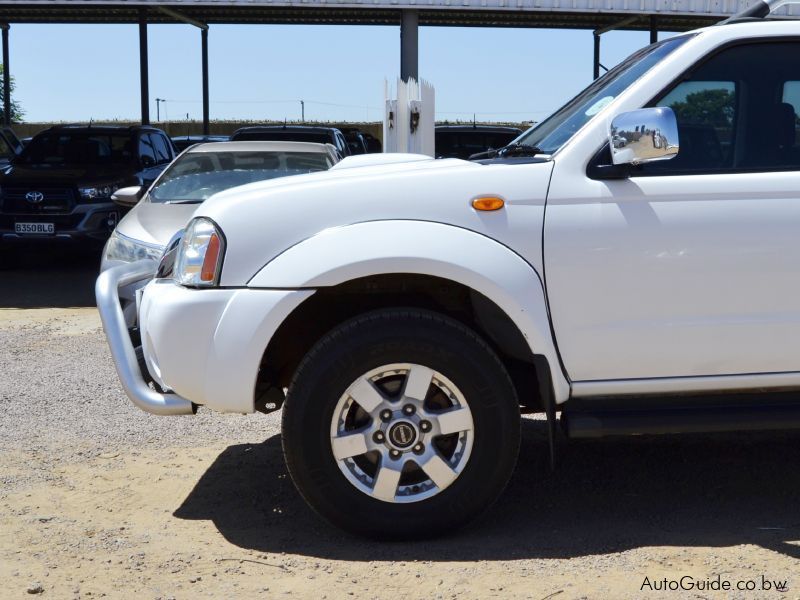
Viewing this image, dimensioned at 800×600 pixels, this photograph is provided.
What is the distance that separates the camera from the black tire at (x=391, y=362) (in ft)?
13.4

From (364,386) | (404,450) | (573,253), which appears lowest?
(404,450)

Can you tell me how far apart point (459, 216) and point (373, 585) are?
1.40m

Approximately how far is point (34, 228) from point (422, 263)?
407 inches

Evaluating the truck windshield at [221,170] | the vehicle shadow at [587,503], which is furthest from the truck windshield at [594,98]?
the truck windshield at [221,170]

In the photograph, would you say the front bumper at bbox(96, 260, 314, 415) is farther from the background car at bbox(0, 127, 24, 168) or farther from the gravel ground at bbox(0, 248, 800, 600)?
the background car at bbox(0, 127, 24, 168)

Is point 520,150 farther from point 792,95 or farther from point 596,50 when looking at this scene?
point 596,50

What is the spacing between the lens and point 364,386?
4.11 meters

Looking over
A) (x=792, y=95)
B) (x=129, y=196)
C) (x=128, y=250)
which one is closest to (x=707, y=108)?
(x=792, y=95)

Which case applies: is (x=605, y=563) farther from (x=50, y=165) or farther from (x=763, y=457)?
(x=50, y=165)

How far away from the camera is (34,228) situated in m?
13.3

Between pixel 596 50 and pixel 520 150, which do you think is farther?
pixel 596 50

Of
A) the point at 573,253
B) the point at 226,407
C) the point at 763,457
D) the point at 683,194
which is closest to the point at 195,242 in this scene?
the point at 226,407

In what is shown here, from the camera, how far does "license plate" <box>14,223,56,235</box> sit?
1330cm

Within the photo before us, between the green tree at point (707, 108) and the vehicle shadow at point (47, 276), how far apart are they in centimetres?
831
